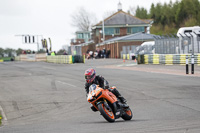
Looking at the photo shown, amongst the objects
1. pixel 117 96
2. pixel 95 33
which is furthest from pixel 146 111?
pixel 95 33

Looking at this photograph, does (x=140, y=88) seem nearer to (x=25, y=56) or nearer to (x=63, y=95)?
(x=63, y=95)

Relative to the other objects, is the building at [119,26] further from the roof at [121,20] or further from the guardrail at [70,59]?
the guardrail at [70,59]

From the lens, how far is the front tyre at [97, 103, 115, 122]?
8.25m

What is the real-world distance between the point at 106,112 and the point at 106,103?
0.22m

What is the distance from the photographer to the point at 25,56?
226 ft

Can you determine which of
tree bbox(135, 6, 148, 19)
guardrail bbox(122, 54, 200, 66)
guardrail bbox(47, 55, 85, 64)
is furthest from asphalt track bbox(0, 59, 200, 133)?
tree bbox(135, 6, 148, 19)

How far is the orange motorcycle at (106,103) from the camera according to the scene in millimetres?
8359

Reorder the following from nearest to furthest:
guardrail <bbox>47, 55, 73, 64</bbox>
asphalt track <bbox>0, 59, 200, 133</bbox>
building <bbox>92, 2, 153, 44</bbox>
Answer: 1. asphalt track <bbox>0, 59, 200, 133</bbox>
2. guardrail <bbox>47, 55, 73, 64</bbox>
3. building <bbox>92, 2, 153, 44</bbox>

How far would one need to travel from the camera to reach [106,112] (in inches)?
328

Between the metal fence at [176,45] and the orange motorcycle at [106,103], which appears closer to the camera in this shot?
the orange motorcycle at [106,103]

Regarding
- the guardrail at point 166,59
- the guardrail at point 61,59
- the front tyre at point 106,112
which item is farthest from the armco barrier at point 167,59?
the front tyre at point 106,112

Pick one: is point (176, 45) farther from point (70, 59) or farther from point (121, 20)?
point (121, 20)

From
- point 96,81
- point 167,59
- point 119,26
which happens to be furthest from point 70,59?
point 96,81

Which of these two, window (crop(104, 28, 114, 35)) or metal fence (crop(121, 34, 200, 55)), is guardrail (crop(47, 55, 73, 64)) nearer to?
metal fence (crop(121, 34, 200, 55))
